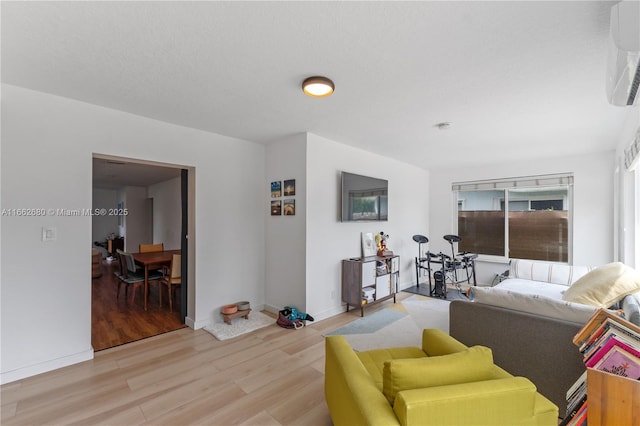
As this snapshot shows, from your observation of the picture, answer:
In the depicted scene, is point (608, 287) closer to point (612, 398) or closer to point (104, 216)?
point (612, 398)

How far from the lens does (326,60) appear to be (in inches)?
74.7

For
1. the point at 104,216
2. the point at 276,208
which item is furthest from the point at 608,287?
the point at 104,216

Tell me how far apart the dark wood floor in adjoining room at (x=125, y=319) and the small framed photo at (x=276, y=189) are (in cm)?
204

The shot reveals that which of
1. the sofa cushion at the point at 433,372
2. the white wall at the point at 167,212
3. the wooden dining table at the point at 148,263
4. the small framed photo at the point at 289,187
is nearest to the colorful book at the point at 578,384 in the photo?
the sofa cushion at the point at 433,372

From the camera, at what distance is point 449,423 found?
3.62 feet

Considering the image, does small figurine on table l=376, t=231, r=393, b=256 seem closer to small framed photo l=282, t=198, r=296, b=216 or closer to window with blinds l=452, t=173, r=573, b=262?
small framed photo l=282, t=198, r=296, b=216

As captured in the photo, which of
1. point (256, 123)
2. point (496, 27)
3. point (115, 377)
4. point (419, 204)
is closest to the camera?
point (496, 27)

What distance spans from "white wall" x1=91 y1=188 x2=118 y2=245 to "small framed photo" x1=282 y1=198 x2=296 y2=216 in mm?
6522

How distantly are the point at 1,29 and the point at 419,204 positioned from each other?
19.6ft

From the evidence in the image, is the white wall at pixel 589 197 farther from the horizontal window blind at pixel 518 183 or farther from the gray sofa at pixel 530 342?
the gray sofa at pixel 530 342

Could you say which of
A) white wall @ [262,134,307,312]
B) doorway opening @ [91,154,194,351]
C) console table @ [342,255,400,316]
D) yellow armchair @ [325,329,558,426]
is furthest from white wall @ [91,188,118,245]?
yellow armchair @ [325,329,558,426]

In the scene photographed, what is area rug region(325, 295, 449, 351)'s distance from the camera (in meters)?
3.10

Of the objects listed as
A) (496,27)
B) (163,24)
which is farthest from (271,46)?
(496,27)

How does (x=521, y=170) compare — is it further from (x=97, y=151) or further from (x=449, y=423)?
(x=97, y=151)
